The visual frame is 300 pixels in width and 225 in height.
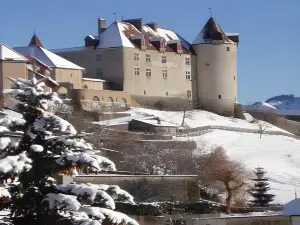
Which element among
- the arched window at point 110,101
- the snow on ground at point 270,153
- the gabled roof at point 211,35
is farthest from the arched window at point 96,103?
the gabled roof at point 211,35

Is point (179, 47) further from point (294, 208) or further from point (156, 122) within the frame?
point (294, 208)

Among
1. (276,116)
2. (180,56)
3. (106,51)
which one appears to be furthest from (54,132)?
(276,116)

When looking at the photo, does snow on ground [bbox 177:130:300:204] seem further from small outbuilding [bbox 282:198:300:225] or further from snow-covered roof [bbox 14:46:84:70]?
small outbuilding [bbox 282:198:300:225]

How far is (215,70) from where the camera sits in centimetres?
5678

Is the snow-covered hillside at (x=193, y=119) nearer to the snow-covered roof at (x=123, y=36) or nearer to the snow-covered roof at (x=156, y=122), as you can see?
the snow-covered roof at (x=156, y=122)

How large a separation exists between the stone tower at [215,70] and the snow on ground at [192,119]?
6.09 ft

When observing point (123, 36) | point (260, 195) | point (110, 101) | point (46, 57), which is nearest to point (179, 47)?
point (123, 36)

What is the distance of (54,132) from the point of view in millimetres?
7988

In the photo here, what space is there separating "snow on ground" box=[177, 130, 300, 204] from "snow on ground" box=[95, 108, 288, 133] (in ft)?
6.06

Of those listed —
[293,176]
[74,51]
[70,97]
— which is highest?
[74,51]

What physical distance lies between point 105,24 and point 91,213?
164 feet

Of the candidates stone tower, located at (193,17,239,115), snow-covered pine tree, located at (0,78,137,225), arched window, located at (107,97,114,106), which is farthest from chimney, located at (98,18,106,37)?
snow-covered pine tree, located at (0,78,137,225)

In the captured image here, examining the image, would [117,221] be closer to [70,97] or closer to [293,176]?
[293,176]

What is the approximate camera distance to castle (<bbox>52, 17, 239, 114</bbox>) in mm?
52938
